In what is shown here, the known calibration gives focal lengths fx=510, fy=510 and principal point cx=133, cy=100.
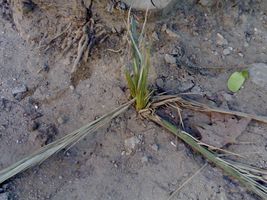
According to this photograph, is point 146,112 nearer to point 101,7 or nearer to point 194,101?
point 194,101

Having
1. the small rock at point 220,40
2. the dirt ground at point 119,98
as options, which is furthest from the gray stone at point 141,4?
the small rock at point 220,40

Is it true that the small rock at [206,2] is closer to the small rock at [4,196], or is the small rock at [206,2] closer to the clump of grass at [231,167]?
the clump of grass at [231,167]

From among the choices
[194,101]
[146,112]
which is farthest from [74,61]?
[194,101]

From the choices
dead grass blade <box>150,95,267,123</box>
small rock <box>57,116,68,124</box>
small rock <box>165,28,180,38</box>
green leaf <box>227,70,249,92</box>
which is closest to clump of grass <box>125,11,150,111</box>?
dead grass blade <box>150,95,267,123</box>

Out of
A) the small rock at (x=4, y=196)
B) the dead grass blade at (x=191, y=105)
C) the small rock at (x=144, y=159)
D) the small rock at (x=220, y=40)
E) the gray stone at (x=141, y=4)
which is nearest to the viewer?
the small rock at (x=4, y=196)

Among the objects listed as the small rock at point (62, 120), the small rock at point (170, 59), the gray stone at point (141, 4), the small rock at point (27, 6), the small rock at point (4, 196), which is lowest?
the small rock at point (4, 196)

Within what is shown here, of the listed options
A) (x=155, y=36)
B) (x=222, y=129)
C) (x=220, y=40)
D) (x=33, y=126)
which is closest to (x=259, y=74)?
(x=220, y=40)
